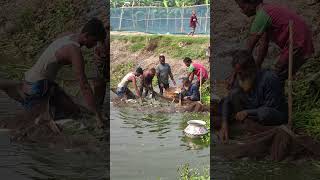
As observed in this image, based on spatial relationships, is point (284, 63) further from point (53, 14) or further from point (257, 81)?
point (53, 14)

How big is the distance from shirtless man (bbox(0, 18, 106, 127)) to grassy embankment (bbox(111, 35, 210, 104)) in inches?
436

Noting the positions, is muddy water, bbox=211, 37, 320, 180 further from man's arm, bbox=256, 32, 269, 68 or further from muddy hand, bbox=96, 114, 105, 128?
muddy hand, bbox=96, 114, 105, 128

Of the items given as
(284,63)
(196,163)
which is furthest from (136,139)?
(284,63)

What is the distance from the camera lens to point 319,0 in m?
6.44

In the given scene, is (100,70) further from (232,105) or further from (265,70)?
(265,70)

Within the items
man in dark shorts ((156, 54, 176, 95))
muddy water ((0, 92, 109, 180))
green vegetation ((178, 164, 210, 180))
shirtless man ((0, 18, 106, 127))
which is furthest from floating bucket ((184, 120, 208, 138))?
man in dark shorts ((156, 54, 176, 95))

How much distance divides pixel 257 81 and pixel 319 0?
1.27m

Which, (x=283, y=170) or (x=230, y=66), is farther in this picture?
(x=230, y=66)

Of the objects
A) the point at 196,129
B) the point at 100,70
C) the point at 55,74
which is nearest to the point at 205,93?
the point at 196,129

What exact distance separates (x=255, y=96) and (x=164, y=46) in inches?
504

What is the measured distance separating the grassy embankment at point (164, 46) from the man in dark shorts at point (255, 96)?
445 inches

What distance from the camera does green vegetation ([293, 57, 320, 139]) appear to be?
20.7 ft

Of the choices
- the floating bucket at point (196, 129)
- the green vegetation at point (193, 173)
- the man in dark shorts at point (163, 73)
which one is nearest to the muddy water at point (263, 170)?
the green vegetation at point (193, 173)

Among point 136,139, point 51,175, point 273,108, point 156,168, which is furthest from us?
point 136,139
